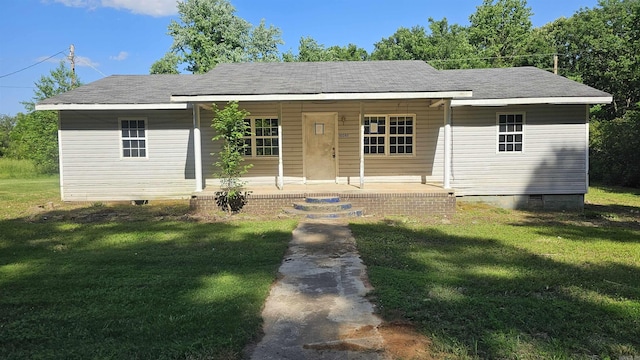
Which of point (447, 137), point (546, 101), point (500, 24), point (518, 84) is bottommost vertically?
point (447, 137)

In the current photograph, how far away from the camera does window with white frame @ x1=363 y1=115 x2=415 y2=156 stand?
495 inches

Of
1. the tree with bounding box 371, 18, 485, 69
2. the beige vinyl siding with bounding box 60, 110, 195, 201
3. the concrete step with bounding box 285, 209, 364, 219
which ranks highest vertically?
the tree with bounding box 371, 18, 485, 69

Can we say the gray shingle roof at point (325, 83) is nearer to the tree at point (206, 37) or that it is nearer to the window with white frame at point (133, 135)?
the window with white frame at point (133, 135)

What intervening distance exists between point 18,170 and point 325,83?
22.7m

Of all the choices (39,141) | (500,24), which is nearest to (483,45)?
(500,24)

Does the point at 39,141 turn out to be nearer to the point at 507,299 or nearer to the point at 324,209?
the point at 324,209

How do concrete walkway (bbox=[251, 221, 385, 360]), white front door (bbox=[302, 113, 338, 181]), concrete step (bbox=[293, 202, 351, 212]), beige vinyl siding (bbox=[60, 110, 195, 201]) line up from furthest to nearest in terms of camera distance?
white front door (bbox=[302, 113, 338, 181]) → beige vinyl siding (bbox=[60, 110, 195, 201]) → concrete step (bbox=[293, 202, 351, 212]) → concrete walkway (bbox=[251, 221, 385, 360])

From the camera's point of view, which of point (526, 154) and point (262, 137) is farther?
point (262, 137)

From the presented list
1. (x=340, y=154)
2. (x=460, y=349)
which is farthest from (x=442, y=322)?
(x=340, y=154)

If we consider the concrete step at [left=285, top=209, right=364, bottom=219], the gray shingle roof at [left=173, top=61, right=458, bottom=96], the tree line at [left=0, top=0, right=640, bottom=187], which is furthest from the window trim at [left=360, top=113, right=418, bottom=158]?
the tree line at [left=0, top=0, right=640, bottom=187]

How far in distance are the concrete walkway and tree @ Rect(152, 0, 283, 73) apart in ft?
82.1

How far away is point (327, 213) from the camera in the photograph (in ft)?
32.6

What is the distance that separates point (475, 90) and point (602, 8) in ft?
94.6

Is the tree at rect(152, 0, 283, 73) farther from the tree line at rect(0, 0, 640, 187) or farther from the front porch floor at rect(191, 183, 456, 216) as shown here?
the front porch floor at rect(191, 183, 456, 216)
